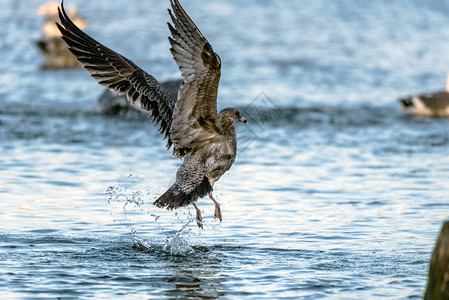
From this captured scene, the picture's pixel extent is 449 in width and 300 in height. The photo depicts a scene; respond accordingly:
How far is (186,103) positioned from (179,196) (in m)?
0.96

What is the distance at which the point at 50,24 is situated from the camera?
21562 millimetres

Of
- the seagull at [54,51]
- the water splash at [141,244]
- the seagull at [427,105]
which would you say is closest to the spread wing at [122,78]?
the water splash at [141,244]

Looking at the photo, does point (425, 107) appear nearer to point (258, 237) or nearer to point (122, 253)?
point (258, 237)

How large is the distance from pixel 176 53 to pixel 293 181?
149 inches

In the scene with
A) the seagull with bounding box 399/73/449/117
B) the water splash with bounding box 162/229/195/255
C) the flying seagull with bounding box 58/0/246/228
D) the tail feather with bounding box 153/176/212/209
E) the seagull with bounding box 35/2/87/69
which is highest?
the seagull with bounding box 35/2/87/69

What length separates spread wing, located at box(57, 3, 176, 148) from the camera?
8.09m

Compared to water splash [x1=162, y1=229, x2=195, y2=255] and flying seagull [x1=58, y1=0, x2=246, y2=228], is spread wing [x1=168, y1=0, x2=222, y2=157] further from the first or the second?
water splash [x1=162, y1=229, x2=195, y2=255]

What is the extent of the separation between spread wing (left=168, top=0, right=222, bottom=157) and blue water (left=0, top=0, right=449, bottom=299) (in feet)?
4.05

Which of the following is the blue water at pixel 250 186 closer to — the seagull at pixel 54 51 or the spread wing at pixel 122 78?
the seagull at pixel 54 51

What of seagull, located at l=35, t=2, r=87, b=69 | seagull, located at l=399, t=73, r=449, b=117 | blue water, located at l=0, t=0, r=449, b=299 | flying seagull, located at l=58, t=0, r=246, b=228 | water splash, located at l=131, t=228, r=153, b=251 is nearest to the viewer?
blue water, located at l=0, t=0, r=449, b=299

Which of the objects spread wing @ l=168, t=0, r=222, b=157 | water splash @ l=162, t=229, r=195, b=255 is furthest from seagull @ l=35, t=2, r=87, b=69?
spread wing @ l=168, t=0, r=222, b=157

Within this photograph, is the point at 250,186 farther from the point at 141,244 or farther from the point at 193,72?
the point at 193,72

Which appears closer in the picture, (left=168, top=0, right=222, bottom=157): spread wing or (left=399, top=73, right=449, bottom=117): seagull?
(left=168, top=0, right=222, bottom=157): spread wing

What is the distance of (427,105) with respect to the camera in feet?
48.6
